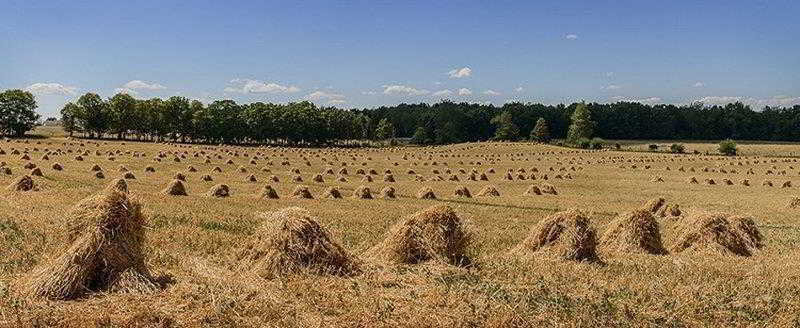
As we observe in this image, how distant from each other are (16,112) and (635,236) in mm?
125139

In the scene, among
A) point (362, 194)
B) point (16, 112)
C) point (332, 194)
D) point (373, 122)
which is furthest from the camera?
point (373, 122)

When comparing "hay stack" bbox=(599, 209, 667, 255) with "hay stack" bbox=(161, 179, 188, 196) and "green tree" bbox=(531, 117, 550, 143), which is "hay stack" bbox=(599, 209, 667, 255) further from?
"green tree" bbox=(531, 117, 550, 143)

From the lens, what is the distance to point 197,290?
37.7 feet

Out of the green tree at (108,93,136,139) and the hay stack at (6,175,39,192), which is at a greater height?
the green tree at (108,93,136,139)

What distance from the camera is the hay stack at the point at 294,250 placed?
12883 mm

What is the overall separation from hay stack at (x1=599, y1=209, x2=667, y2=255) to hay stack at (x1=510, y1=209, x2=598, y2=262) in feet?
7.01

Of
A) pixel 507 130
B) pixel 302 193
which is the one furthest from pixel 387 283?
pixel 507 130

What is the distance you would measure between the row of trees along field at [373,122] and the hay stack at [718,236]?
12407 centimetres

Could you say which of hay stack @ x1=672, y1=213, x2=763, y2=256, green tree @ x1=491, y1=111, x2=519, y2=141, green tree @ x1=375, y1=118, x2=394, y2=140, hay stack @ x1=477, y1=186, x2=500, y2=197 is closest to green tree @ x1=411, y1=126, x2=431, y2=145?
green tree @ x1=375, y1=118, x2=394, y2=140

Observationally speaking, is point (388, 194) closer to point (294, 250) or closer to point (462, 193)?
point (462, 193)

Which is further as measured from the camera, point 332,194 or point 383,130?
point 383,130

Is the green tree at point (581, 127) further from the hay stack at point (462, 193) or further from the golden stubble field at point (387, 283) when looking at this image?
the golden stubble field at point (387, 283)

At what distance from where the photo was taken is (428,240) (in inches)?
593

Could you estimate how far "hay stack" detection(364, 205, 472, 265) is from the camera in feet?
49.0
